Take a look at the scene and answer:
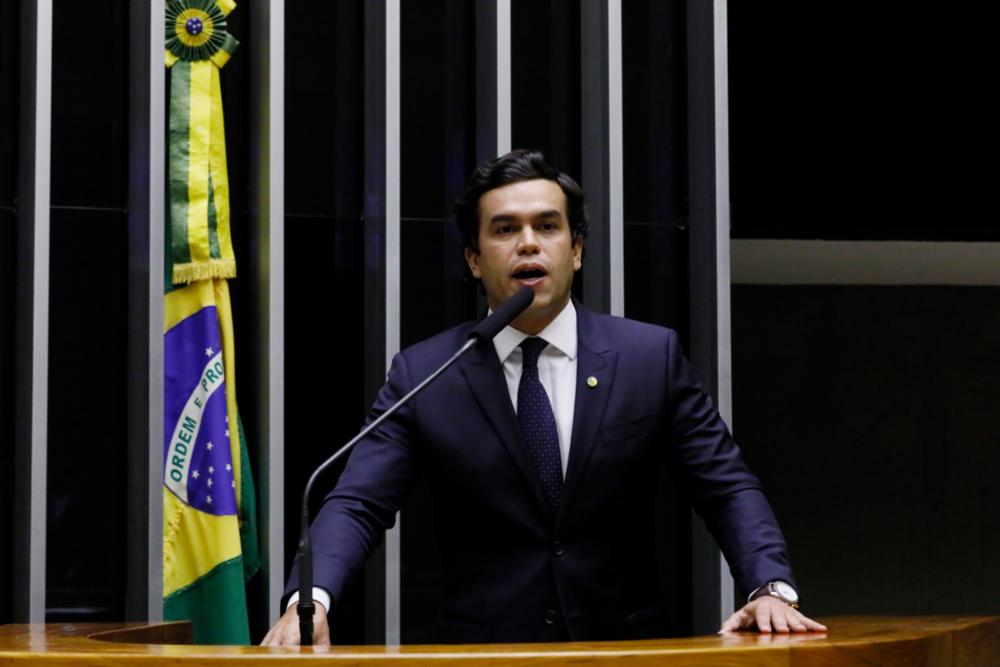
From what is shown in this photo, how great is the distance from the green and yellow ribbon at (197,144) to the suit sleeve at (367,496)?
1.34 m

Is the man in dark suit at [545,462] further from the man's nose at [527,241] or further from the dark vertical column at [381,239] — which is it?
the dark vertical column at [381,239]

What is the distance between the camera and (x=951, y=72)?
17.4ft

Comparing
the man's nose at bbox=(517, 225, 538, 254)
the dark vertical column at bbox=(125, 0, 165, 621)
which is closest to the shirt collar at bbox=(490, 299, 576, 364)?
the man's nose at bbox=(517, 225, 538, 254)

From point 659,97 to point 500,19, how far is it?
54cm

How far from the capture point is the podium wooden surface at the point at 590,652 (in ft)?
6.07

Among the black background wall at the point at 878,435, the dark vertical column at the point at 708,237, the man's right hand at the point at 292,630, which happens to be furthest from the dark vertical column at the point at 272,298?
the black background wall at the point at 878,435

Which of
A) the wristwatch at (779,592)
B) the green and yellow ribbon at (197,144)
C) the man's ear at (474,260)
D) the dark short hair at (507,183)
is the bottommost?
the wristwatch at (779,592)

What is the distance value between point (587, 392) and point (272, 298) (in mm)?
1584

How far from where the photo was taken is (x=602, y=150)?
4516mm

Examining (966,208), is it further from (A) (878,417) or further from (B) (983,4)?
(A) (878,417)

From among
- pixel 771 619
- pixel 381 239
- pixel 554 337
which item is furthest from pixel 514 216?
pixel 381 239

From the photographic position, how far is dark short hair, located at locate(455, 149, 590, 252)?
9.98 feet

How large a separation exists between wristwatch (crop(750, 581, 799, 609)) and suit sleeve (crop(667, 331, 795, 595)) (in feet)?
0.05

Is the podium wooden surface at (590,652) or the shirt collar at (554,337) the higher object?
the shirt collar at (554,337)
